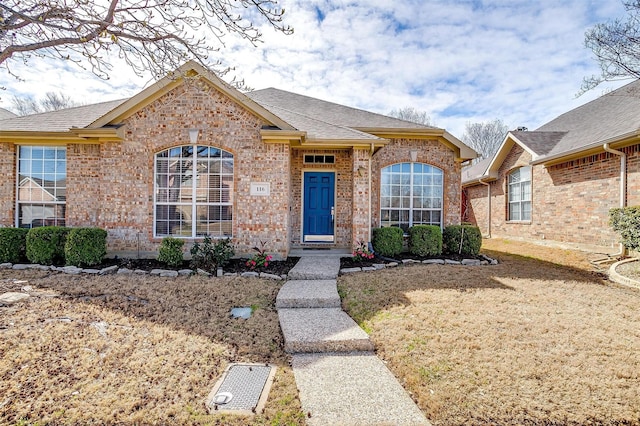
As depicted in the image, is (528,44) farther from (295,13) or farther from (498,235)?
(498,235)

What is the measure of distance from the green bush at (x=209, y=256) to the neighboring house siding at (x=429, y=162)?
4.75 metres

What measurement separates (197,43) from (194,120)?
3637 millimetres

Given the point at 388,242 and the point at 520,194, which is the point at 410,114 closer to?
the point at 520,194

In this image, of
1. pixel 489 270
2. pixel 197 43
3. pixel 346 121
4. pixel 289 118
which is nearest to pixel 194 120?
pixel 289 118

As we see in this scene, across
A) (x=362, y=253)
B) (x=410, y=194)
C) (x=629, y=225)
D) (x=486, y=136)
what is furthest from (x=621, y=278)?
(x=486, y=136)

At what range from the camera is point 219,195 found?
27.0ft

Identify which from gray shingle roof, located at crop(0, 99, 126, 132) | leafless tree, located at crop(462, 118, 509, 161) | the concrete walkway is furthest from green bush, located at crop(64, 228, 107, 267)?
leafless tree, located at crop(462, 118, 509, 161)

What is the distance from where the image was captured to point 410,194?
10.3 m

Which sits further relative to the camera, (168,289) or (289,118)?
(289,118)

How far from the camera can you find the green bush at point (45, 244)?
7285 mm

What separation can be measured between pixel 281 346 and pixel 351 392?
125cm

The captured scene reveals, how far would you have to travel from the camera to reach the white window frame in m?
13.2

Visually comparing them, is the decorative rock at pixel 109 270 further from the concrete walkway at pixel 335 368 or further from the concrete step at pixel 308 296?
the concrete walkway at pixel 335 368

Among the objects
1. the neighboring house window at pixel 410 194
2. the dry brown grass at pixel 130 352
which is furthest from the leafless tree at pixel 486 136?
the dry brown grass at pixel 130 352
